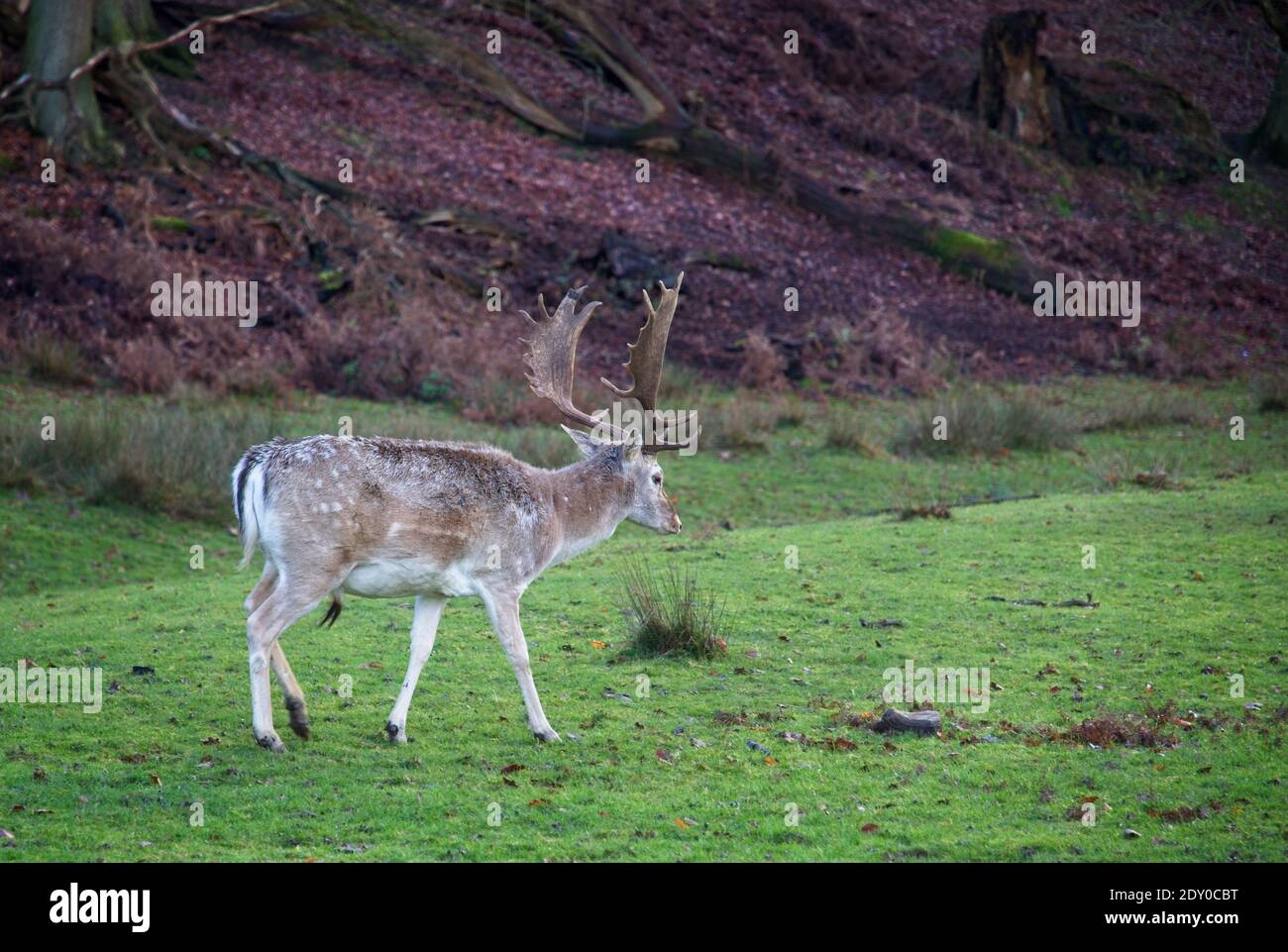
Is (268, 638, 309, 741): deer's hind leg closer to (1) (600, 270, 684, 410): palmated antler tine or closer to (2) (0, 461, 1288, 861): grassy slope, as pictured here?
(2) (0, 461, 1288, 861): grassy slope

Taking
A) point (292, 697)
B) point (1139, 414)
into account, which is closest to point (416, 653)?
point (292, 697)

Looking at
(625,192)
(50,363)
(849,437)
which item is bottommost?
(849,437)

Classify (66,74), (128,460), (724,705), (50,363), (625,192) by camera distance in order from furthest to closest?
(625,192) < (66,74) < (50,363) < (128,460) < (724,705)

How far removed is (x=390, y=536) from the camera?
8469 mm

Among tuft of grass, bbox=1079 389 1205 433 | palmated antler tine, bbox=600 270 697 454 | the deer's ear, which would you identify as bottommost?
the deer's ear

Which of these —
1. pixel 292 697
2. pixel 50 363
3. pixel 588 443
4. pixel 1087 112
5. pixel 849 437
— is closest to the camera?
pixel 292 697

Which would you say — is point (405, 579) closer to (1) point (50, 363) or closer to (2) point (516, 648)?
(2) point (516, 648)

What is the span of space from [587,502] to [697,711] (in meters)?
1.65

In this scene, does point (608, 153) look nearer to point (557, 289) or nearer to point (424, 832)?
point (557, 289)

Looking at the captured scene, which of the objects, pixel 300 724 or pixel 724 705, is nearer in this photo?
pixel 300 724

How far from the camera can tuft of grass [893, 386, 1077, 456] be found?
1969 centimetres

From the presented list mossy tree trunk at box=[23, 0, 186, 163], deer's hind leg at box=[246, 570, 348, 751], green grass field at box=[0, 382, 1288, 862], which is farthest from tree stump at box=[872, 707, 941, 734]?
mossy tree trunk at box=[23, 0, 186, 163]

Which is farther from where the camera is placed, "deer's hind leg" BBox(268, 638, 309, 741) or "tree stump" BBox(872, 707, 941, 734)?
"tree stump" BBox(872, 707, 941, 734)

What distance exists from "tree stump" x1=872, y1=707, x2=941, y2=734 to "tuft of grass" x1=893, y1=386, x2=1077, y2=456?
1118 centimetres
